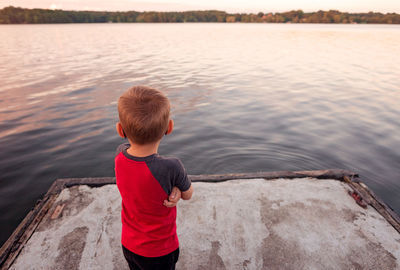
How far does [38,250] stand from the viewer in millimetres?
2578

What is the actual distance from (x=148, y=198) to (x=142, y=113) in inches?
20.4

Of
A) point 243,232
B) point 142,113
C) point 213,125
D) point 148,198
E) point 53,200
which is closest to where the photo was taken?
point 142,113

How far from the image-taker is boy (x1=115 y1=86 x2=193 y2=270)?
1.30m

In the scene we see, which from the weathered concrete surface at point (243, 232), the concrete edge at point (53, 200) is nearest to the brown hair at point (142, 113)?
the weathered concrete surface at point (243, 232)

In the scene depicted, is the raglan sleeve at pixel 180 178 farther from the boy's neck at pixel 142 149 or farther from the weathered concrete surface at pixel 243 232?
the weathered concrete surface at pixel 243 232

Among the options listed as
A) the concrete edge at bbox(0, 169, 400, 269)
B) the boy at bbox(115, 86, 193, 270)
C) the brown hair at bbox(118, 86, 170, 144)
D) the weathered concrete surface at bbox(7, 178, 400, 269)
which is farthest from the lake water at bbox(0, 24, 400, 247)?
the brown hair at bbox(118, 86, 170, 144)

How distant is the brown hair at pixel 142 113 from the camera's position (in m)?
1.28

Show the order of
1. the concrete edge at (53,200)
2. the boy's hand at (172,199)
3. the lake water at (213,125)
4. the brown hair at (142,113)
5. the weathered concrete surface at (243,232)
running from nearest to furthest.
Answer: the brown hair at (142,113), the boy's hand at (172,199), the weathered concrete surface at (243,232), the concrete edge at (53,200), the lake water at (213,125)

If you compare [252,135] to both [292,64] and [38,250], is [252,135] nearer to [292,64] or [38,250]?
[38,250]

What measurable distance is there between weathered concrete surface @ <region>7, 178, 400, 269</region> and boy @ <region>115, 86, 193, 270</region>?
1.07 meters

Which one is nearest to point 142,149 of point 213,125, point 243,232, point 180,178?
point 180,178

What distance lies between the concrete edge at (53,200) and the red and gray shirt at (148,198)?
1.91m

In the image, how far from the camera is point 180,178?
1447 millimetres

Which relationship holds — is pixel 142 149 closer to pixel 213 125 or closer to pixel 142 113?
pixel 142 113
